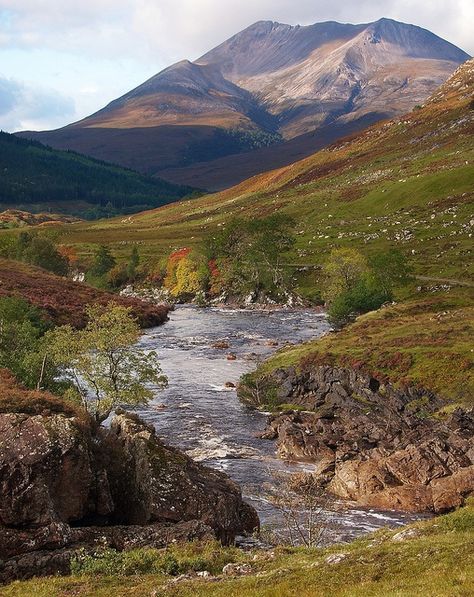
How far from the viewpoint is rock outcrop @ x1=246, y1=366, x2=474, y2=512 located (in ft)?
150

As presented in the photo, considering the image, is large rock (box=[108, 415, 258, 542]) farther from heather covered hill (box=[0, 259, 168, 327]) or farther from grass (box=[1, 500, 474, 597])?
heather covered hill (box=[0, 259, 168, 327])

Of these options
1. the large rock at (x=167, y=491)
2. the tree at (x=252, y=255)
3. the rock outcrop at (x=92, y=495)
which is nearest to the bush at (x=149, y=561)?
the rock outcrop at (x=92, y=495)

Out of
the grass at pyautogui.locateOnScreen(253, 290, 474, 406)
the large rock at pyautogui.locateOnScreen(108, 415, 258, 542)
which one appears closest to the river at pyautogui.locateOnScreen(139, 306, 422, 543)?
the large rock at pyautogui.locateOnScreen(108, 415, 258, 542)

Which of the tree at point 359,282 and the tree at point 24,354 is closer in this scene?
the tree at point 24,354

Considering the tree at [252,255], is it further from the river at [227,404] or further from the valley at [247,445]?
the valley at [247,445]

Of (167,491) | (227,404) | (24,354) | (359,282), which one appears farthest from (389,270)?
(167,491)

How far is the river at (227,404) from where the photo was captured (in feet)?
146

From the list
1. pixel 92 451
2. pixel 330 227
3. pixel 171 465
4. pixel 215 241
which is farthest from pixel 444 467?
pixel 330 227

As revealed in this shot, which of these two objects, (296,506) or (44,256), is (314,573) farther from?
(44,256)

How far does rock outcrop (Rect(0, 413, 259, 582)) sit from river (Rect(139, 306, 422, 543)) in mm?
6287

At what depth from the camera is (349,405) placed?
228ft

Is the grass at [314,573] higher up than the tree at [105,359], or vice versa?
the tree at [105,359]

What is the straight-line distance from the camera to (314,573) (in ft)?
78.1

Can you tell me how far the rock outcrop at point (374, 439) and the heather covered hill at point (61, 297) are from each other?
53.9 meters
